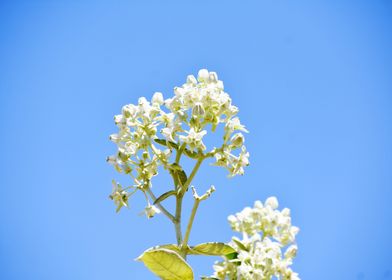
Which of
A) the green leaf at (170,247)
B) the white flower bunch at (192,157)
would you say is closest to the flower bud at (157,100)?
the white flower bunch at (192,157)

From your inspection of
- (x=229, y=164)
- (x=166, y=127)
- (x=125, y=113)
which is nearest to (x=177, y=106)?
(x=166, y=127)

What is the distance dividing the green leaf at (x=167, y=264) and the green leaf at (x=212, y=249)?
17 centimetres

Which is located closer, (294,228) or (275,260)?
(275,260)

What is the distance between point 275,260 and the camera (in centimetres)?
273

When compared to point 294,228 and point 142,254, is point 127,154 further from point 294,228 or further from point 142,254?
point 294,228

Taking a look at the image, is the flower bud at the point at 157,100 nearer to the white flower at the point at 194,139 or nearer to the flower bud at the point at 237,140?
the white flower at the point at 194,139

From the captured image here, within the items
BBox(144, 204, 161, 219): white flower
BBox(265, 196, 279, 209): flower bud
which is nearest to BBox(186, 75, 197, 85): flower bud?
BBox(144, 204, 161, 219): white flower

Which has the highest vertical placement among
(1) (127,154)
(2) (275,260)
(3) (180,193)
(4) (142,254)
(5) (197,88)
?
(5) (197,88)

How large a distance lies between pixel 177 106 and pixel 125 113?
0.39 metres

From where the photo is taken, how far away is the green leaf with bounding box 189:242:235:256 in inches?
103

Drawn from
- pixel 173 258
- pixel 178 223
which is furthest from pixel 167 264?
pixel 178 223

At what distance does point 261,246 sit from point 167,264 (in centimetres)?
74

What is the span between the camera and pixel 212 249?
8.65 ft

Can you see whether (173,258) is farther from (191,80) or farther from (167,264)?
(191,80)
